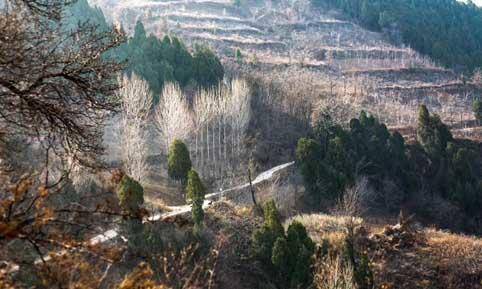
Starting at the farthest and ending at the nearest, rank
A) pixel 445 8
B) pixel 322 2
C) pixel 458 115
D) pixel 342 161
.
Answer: pixel 445 8
pixel 322 2
pixel 458 115
pixel 342 161

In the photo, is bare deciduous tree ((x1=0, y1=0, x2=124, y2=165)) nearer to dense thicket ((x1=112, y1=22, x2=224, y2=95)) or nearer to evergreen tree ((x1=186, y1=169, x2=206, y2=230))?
evergreen tree ((x1=186, y1=169, x2=206, y2=230))

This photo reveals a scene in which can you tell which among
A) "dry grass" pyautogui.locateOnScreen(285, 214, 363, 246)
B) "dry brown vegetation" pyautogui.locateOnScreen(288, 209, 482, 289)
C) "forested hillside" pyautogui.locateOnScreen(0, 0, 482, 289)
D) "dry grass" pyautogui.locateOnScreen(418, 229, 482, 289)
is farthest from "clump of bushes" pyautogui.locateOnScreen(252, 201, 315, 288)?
"dry grass" pyautogui.locateOnScreen(418, 229, 482, 289)

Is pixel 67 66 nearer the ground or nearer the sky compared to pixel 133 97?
nearer the sky

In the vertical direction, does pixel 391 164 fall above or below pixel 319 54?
below

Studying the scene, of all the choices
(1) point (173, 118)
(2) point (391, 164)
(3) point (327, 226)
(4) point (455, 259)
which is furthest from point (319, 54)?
(4) point (455, 259)

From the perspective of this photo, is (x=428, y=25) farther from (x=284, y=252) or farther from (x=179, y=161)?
(x=284, y=252)

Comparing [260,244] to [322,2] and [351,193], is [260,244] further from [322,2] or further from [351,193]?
[322,2]

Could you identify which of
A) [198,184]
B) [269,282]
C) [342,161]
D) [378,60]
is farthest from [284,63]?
[269,282]
